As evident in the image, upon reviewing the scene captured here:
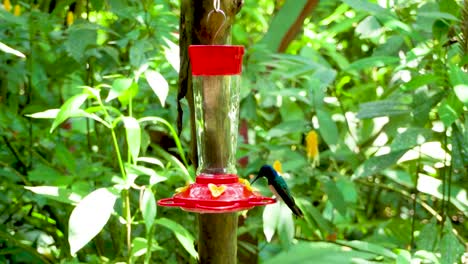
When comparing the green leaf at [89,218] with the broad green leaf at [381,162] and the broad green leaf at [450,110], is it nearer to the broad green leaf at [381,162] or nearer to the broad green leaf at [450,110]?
the broad green leaf at [450,110]

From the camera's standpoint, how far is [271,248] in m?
2.95

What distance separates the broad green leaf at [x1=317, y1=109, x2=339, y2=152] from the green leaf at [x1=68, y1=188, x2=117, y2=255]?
1084 millimetres

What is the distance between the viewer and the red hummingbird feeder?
1.52 meters

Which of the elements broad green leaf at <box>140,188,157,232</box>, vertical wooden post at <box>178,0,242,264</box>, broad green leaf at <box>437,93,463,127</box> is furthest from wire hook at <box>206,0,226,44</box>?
broad green leaf at <box>437,93,463,127</box>

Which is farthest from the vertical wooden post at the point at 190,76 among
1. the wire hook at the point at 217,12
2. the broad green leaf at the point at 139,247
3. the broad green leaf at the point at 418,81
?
the broad green leaf at the point at 418,81

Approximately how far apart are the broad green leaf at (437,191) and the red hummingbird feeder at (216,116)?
34.0 inches

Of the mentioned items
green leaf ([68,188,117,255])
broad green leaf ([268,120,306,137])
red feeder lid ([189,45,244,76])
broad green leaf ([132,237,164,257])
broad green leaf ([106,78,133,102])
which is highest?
red feeder lid ([189,45,244,76])

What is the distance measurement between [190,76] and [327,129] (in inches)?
36.6

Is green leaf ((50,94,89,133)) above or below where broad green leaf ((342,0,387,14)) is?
below

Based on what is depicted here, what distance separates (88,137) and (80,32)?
563mm

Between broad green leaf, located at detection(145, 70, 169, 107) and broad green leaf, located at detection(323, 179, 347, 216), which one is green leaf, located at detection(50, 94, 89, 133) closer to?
broad green leaf, located at detection(145, 70, 169, 107)

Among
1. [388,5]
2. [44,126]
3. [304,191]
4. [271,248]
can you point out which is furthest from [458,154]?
[44,126]

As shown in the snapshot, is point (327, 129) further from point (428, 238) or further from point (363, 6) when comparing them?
point (363, 6)

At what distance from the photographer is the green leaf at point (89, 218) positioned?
1.56 m
